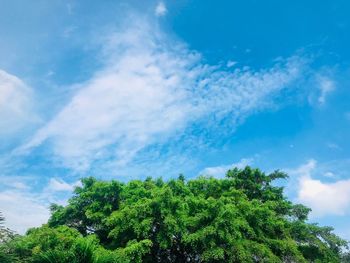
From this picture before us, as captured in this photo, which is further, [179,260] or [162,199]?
[179,260]

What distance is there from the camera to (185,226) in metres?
18.4

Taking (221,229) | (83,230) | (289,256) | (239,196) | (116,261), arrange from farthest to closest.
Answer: (83,230), (239,196), (289,256), (221,229), (116,261)

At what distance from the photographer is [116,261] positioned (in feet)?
47.5

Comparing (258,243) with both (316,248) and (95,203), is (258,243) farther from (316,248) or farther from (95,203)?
(95,203)

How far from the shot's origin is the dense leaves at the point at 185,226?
17.1 metres

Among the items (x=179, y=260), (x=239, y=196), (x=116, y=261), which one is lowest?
(x=116, y=261)

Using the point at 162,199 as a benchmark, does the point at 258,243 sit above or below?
below

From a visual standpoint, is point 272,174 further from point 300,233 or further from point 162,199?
point 162,199

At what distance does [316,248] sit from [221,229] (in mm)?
7149

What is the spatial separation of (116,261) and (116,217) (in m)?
3.98

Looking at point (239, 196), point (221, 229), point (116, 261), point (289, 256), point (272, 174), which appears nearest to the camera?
point (116, 261)

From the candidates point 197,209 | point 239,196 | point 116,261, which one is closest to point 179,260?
point 197,209

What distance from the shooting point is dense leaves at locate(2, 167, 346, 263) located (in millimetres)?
17141

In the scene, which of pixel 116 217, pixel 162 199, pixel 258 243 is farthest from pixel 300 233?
pixel 116 217
